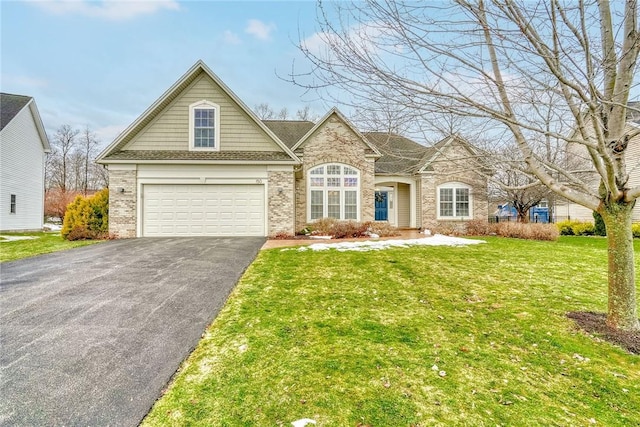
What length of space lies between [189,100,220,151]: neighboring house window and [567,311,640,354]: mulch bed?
505 inches

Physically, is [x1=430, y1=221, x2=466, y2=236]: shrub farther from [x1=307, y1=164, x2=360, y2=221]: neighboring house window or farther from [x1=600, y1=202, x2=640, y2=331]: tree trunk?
[x1=600, y1=202, x2=640, y2=331]: tree trunk

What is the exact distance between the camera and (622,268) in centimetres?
402

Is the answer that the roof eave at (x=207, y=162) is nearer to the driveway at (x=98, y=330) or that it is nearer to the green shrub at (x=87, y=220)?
the green shrub at (x=87, y=220)

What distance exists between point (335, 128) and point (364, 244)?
750cm

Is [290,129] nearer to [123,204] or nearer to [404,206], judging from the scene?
[404,206]

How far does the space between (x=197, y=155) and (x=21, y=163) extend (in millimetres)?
14521

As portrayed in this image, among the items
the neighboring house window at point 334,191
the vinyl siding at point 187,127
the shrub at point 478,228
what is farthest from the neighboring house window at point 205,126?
the shrub at point 478,228

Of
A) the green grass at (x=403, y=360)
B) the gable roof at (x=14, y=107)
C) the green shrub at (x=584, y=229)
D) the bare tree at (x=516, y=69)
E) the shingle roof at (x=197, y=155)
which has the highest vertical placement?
the gable roof at (x=14, y=107)

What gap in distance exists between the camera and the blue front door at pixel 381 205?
21.1 meters

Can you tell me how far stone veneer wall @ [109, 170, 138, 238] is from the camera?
12.8 metres

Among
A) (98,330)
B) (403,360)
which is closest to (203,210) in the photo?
(98,330)

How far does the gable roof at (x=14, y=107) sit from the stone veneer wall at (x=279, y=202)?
54.1 feet

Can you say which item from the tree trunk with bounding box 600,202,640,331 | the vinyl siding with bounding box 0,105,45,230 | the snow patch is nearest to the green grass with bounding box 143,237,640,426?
the tree trunk with bounding box 600,202,640,331

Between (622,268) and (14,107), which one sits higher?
(14,107)
